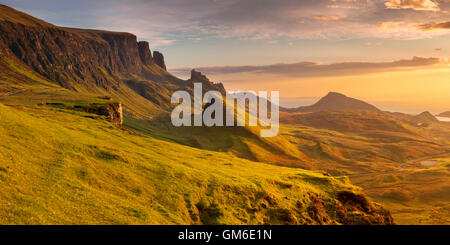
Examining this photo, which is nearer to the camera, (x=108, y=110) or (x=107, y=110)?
(x=107, y=110)

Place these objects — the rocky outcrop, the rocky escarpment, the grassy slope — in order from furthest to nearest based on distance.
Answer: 1. the rocky escarpment
2. the rocky outcrop
3. the grassy slope

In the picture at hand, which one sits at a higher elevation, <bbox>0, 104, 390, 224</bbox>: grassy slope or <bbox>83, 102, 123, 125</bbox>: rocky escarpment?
<bbox>83, 102, 123, 125</bbox>: rocky escarpment

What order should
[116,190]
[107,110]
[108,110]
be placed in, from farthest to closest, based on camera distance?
1. [108,110]
2. [107,110]
3. [116,190]

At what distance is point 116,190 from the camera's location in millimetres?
46375

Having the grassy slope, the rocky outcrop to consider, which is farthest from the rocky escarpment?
the grassy slope

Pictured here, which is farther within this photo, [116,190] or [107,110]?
[107,110]

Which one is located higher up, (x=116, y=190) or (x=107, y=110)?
(x=107, y=110)

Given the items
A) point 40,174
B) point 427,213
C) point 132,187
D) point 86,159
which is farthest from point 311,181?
point 427,213

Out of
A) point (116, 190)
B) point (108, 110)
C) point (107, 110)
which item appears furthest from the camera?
point (108, 110)

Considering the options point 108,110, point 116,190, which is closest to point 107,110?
point 108,110

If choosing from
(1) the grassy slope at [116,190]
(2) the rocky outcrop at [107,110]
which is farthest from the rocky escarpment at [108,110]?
(1) the grassy slope at [116,190]

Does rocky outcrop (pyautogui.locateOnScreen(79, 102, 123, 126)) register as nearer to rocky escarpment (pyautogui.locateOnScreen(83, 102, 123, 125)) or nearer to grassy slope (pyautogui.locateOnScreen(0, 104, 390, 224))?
rocky escarpment (pyautogui.locateOnScreen(83, 102, 123, 125))

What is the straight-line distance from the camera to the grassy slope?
35250mm

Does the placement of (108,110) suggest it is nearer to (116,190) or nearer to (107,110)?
(107,110)
